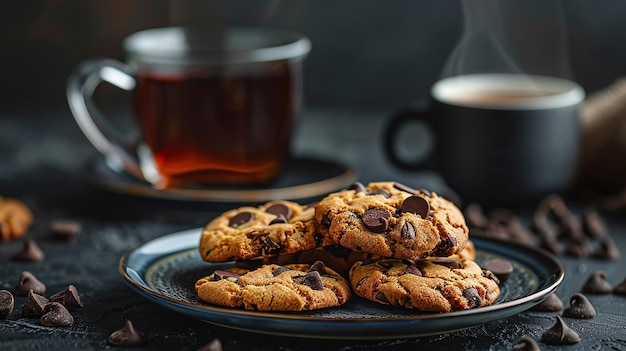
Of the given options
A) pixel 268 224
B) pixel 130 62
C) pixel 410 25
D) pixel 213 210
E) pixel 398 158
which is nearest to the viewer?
pixel 268 224

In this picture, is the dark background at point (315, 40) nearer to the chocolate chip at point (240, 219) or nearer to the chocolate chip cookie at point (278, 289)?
the chocolate chip at point (240, 219)

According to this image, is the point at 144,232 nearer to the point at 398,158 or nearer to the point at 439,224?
the point at 398,158

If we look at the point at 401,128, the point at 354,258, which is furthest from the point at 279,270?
the point at 401,128

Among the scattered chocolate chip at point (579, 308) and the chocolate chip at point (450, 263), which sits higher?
the chocolate chip at point (450, 263)

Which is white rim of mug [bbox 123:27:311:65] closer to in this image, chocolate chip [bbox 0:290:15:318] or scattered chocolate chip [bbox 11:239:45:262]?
scattered chocolate chip [bbox 11:239:45:262]

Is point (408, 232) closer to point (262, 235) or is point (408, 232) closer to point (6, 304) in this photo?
point (262, 235)

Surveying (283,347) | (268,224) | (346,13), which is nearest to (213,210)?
(268,224)

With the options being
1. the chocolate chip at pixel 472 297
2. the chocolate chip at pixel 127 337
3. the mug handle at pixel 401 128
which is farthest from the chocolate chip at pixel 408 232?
the mug handle at pixel 401 128
